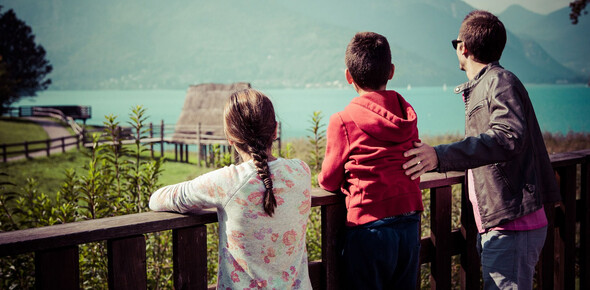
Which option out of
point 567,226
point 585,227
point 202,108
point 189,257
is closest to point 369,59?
point 189,257

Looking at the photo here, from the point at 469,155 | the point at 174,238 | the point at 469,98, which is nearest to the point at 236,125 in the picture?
the point at 174,238

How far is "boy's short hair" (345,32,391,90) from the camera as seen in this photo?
191 cm

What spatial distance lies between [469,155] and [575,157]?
158 cm

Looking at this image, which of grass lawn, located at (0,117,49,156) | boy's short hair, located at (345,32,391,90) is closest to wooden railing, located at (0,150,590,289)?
boy's short hair, located at (345,32,391,90)

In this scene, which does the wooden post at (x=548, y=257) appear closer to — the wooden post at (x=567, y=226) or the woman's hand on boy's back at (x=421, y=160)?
the wooden post at (x=567, y=226)

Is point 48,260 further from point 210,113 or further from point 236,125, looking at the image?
point 210,113

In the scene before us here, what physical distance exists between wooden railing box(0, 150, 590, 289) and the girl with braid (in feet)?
0.36

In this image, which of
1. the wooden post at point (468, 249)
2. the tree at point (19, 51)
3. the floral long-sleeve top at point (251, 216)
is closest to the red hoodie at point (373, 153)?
the floral long-sleeve top at point (251, 216)

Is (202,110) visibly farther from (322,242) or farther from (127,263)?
(127,263)

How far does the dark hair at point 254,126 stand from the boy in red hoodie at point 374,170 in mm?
340

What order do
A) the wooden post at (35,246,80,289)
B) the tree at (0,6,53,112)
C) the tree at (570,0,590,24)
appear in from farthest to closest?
1. the tree at (0,6,53,112)
2. the tree at (570,0,590,24)
3. the wooden post at (35,246,80,289)

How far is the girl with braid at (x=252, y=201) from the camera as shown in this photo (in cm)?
162

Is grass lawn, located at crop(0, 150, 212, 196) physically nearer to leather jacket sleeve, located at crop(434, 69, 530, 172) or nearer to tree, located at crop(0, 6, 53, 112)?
leather jacket sleeve, located at crop(434, 69, 530, 172)

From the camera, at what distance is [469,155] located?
1.87 meters
